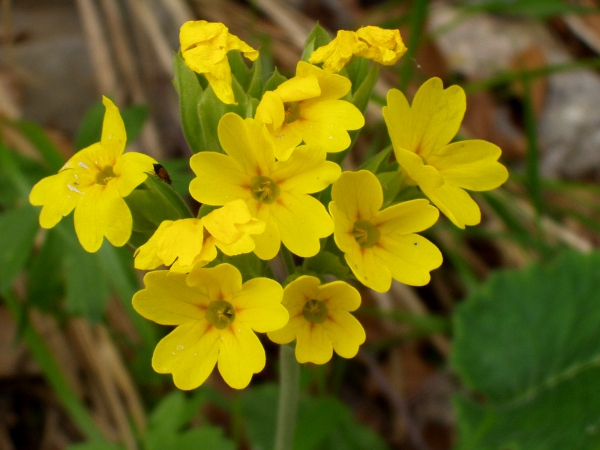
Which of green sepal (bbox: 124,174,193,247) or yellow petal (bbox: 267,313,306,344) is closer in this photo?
yellow petal (bbox: 267,313,306,344)

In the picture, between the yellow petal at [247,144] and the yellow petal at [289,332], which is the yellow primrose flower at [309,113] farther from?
the yellow petal at [289,332]

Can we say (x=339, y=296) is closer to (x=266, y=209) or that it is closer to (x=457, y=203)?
(x=266, y=209)

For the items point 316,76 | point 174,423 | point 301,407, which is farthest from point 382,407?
point 316,76

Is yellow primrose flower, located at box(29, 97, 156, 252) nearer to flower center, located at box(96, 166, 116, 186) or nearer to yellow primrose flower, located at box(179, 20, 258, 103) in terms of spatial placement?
flower center, located at box(96, 166, 116, 186)

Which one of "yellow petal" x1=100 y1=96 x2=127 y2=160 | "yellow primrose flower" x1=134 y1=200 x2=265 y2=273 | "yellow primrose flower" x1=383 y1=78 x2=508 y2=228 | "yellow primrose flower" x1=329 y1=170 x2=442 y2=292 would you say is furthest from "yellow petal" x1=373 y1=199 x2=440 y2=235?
"yellow petal" x1=100 y1=96 x2=127 y2=160

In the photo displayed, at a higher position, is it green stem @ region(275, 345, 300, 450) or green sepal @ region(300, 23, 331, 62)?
green sepal @ region(300, 23, 331, 62)

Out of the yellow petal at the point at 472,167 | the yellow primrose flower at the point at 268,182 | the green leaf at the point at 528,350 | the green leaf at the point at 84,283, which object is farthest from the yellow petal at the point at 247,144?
the green leaf at the point at 528,350

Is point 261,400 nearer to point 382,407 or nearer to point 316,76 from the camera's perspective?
point 382,407
